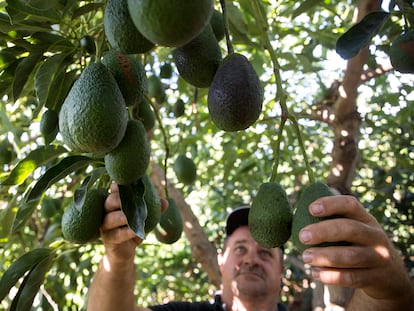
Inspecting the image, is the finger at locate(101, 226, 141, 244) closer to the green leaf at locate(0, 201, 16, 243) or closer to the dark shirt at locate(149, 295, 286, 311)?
the green leaf at locate(0, 201, 16, 243)

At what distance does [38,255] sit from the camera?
1280 mm

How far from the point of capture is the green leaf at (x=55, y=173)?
0.93 meters

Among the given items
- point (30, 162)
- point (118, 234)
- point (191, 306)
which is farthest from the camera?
point (191, 306)

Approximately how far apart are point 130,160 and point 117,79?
0.52ft

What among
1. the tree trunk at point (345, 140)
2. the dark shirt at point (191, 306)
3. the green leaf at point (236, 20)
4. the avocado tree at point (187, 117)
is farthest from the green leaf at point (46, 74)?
the dark shirt at point (191, 306)

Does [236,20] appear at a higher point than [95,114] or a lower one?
higher

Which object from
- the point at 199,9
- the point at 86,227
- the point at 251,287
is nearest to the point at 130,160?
the point at 86,227

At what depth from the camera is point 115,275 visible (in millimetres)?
1505

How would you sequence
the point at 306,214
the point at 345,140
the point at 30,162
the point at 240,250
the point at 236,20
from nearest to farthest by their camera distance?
the point at 306,214 → the point at 30,162 → the point at 236,20 → the point at 345,140 → the point at 240,250

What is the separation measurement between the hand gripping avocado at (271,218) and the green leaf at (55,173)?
0.41 metres

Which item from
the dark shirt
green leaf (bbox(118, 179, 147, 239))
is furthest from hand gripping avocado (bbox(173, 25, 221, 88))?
the dark shirt

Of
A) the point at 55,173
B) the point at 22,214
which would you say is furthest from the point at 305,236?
the point at 22,214

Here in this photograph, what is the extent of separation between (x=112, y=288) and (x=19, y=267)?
417mm

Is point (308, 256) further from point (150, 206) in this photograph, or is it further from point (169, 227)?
point (169, 227)
